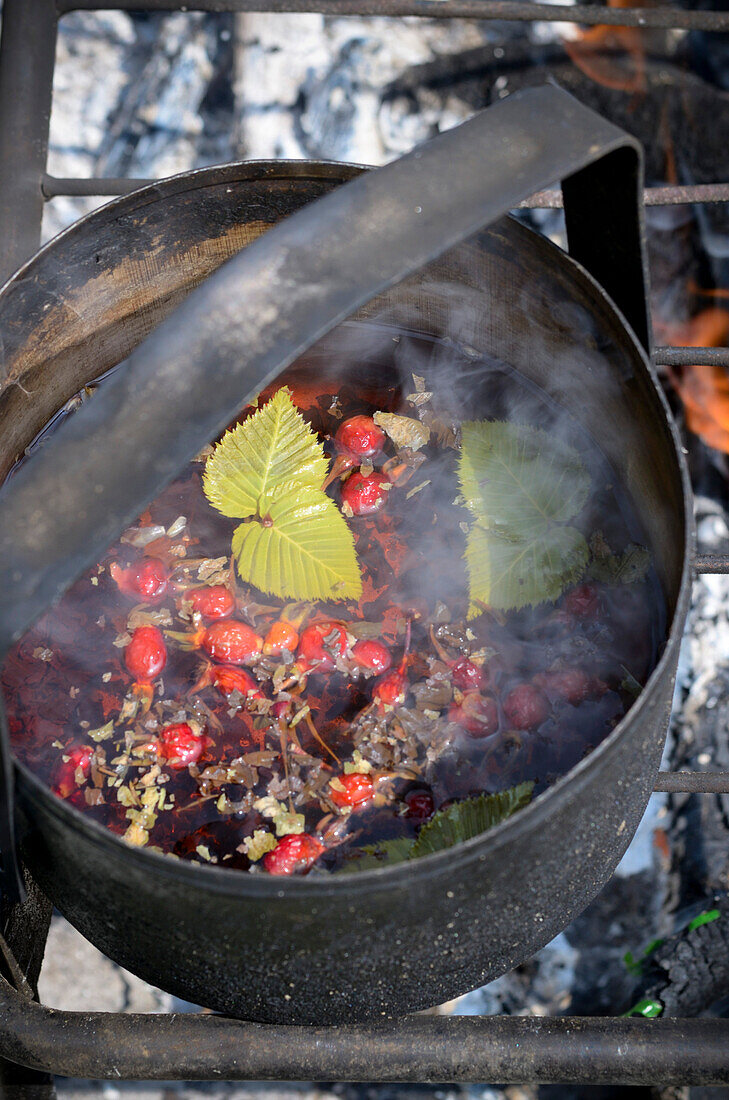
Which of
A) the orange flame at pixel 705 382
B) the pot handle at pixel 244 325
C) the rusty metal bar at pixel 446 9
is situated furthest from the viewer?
the orange flame at pixel 705 382

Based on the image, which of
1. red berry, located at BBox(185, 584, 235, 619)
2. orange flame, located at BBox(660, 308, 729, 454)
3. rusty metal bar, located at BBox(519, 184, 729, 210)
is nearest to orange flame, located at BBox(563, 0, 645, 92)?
orange flame, located at BBox(660, 308, 729, 454)

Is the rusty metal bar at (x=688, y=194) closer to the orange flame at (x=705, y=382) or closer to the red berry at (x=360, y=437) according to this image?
the red berry at (x=360, y=437)

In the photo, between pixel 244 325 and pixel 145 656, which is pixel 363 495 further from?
pixel 244 325

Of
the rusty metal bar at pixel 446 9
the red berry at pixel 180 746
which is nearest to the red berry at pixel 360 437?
the red berry at pixel 180 746

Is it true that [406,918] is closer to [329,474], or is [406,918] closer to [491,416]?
[329,474]

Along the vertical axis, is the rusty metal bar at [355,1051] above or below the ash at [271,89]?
below

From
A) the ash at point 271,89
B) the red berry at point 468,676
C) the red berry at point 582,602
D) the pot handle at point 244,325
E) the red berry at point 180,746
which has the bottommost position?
the red berry at point 180,746

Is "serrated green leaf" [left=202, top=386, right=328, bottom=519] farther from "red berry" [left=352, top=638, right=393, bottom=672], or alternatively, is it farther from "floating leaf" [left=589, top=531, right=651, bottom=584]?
"floating leaf" [left=589, top=531, right=651, bottom=584]
